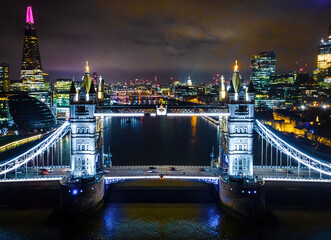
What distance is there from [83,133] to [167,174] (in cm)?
844

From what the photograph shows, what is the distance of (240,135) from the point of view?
31750 millimetres

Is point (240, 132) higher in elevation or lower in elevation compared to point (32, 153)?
higher

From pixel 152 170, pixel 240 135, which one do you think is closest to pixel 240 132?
pixel 240 135

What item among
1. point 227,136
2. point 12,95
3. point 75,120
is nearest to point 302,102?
point 12,95

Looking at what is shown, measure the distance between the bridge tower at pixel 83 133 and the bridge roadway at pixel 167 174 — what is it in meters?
1.84

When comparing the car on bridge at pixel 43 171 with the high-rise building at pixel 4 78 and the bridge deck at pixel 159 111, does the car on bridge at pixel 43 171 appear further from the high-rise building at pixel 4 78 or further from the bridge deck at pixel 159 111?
the high-rise building at pixel 4 78

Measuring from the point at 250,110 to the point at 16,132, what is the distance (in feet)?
181

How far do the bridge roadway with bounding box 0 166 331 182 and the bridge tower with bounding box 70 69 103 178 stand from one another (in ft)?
6.03

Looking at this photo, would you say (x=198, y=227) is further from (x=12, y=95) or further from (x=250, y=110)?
(x=12, y=95)

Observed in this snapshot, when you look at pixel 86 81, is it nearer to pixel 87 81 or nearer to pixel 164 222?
pixel 87 81

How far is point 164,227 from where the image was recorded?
90.1 feet

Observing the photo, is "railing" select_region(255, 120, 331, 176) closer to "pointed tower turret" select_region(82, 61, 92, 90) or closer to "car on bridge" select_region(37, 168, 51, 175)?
"pointed tower turret" select_region(82, 61, 92, 90)

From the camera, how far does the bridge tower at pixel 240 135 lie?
104 feet

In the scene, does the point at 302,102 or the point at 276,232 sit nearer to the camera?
the point at 276,232
